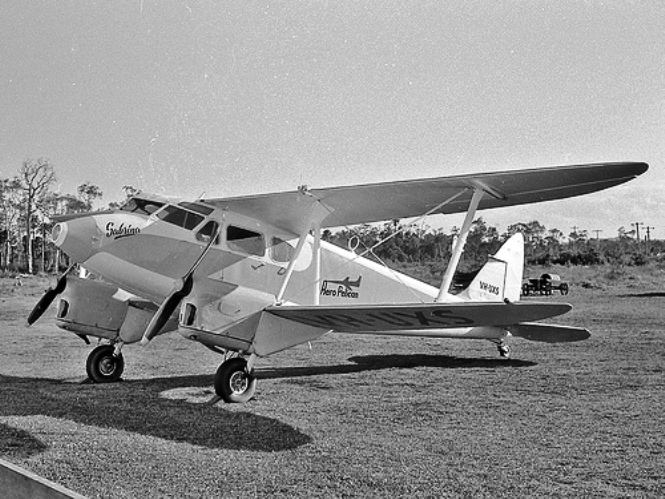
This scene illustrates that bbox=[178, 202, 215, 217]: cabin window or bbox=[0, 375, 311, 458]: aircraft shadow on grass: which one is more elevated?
bbox=[178, 202, 215, 217]: cabin window

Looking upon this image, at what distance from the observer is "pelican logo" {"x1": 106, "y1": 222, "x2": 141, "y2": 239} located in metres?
9.00

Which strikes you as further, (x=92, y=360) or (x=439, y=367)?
(x=439, y=367)

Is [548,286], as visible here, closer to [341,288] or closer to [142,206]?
[341,288]

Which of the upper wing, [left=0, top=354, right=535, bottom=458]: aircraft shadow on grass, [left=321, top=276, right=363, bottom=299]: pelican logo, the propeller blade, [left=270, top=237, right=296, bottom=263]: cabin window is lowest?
[left=0, top=354, right=535, bottom=458]: aircraft shadow on grass

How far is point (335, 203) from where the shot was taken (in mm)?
9492

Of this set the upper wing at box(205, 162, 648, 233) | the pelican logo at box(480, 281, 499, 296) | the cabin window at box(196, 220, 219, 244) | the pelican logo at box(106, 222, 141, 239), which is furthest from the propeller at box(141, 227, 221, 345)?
the pelican logo at box(480, 281, 499, 296)

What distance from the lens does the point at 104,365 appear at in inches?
415

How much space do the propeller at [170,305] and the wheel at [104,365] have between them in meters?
2.73

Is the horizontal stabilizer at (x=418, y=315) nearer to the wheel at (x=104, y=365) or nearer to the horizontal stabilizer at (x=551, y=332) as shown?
the wheel at (x=104, y=365)

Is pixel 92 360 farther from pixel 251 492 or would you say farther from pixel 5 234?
pixel 5 234

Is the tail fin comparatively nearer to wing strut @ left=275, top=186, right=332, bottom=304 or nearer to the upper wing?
the upper wing

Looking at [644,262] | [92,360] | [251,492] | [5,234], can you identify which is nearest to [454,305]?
[251,492]

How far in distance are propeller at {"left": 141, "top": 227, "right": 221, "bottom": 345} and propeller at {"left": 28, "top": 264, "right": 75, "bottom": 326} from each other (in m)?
2.66

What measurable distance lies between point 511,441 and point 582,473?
1.08 m
